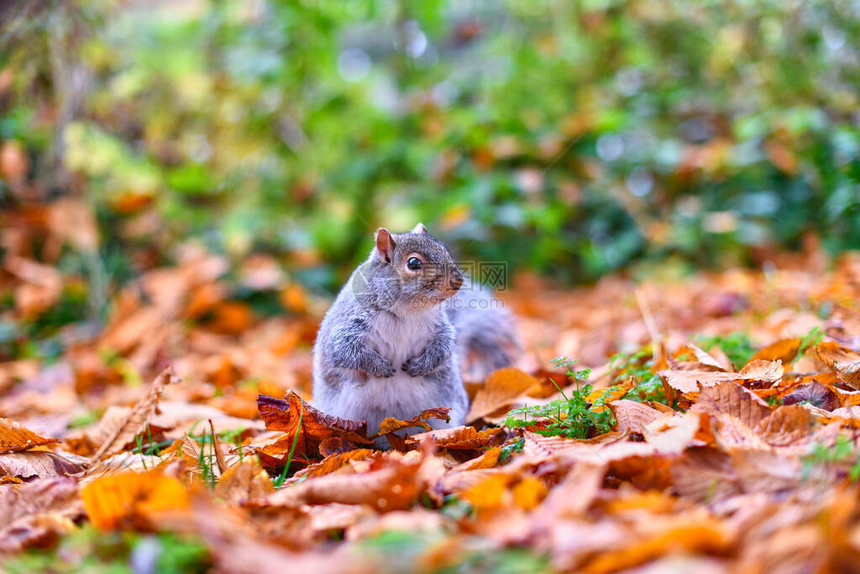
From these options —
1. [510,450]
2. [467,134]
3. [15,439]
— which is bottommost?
[510,450]

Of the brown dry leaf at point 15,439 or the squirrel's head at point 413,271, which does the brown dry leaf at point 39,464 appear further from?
the squirrel's head at point 413,271

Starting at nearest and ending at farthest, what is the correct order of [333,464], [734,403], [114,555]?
[114,555], [734,403], [333,464]

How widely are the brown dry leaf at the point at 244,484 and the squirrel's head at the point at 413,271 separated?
94 centimetres

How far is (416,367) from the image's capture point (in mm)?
2467

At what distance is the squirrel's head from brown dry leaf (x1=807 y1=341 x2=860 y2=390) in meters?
1.37

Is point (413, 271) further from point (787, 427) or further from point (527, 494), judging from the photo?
point (787, 427)

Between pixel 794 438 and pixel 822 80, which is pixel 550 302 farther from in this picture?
pixel 794 438

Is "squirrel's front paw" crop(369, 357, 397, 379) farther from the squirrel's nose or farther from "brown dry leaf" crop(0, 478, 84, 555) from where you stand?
"brown dry leaf" crop(0, 478, 84, 555)

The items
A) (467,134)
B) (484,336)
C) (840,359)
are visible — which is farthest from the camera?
(467,134)

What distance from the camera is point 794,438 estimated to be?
1.74m

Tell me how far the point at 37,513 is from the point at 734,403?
1981 millimetres

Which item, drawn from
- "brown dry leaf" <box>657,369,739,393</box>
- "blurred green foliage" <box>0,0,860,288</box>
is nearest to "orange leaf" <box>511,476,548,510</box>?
"brown dry leaf" <box>657,369,739,393</box>

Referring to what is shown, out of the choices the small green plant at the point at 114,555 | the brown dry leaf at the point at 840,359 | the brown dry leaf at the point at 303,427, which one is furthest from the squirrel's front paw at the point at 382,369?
the brown dry leaf at the point at 840,359

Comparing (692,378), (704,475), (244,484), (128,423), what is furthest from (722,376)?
(128,423)
